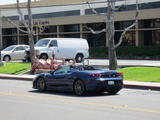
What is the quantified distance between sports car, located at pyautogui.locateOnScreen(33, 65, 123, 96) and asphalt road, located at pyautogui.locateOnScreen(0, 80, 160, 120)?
0.31m

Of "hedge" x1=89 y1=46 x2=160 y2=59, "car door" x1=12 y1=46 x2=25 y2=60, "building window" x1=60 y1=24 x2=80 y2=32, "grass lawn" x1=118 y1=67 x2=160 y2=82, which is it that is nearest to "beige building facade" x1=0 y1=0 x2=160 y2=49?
"building window" x1=60 y1=24 x2=80 y2=32

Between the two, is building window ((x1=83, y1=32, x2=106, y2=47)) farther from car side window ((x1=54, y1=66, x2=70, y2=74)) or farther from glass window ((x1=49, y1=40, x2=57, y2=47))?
car side window ((x1=54, y1=66, x2=70, y2=74))

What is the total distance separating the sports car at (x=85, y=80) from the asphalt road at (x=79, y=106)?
311 mm

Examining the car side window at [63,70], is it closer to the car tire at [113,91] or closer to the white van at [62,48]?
the car tire at [113,91]

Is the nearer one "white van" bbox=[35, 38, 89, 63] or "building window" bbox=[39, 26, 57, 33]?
"white van" bbox=[35, 38, 89, 63]

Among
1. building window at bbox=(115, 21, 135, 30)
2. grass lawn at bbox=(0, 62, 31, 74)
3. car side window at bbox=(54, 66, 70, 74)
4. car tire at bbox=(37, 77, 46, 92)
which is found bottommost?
car tire at bbox=(37, 77, 46, 92)

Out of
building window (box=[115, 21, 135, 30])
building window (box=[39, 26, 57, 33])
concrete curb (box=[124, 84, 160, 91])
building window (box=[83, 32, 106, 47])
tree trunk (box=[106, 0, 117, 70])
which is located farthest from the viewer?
building window (box=[39, 26, 57, 33])

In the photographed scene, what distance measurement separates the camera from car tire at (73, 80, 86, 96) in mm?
Answer: 16859

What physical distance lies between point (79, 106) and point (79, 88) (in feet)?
10.6

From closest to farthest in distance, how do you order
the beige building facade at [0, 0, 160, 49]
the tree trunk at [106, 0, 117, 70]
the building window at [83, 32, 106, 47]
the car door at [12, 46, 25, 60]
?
the tree trunk at [106, 0, 117, 70] → the car door at [12, 46, 25, 60] → the beige building facade at [0, 0, 160, 49] → the building window at [83, 32, 106, 47]

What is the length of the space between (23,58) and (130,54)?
14326 millimetres

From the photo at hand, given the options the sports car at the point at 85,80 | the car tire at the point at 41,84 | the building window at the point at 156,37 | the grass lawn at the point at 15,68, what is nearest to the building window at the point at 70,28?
the building window at the point at 156,37

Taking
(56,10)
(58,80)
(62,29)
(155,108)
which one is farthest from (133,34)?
(155,108)

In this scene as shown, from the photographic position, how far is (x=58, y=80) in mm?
18156
